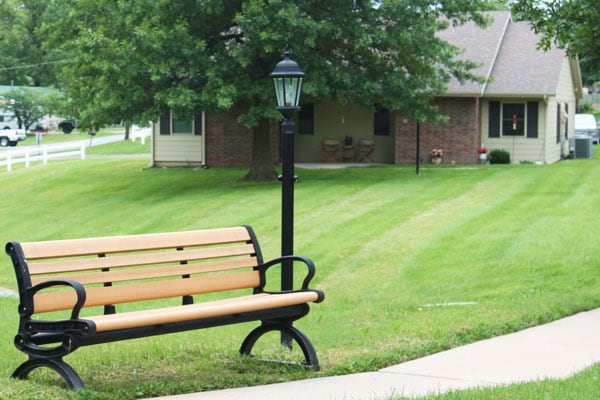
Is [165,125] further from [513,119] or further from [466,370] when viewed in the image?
[466,370]

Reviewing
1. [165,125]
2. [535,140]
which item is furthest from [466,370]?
[165,125]

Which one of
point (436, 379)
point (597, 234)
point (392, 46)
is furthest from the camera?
point (392, 46)

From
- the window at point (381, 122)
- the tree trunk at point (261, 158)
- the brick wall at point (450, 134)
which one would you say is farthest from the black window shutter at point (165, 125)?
the brick wall at point (450, 134)

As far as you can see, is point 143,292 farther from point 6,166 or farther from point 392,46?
point 6,166

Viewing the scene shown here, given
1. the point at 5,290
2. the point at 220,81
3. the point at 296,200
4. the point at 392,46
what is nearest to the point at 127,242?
the point at 5,290

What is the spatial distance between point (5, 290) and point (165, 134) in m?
19.9

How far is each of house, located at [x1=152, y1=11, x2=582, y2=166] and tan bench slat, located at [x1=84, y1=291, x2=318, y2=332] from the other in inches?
999

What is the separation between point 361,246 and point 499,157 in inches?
658

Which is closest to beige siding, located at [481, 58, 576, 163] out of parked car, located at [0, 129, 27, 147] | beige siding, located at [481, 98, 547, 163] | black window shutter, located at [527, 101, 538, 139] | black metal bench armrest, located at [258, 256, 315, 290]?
beige siding, located at [481, 98, 547, 163]

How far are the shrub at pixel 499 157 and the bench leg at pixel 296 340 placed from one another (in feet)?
85.3

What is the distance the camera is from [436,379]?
7.71 meters

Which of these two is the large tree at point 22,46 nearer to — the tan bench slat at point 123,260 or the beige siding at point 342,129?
the beige siding at point 342,129

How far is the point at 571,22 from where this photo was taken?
12.2 meters

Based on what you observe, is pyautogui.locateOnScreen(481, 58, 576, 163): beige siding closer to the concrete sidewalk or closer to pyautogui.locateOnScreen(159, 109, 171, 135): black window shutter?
pyautogui.locateOnScreen(159, 109, 171, 135): black window shutter
